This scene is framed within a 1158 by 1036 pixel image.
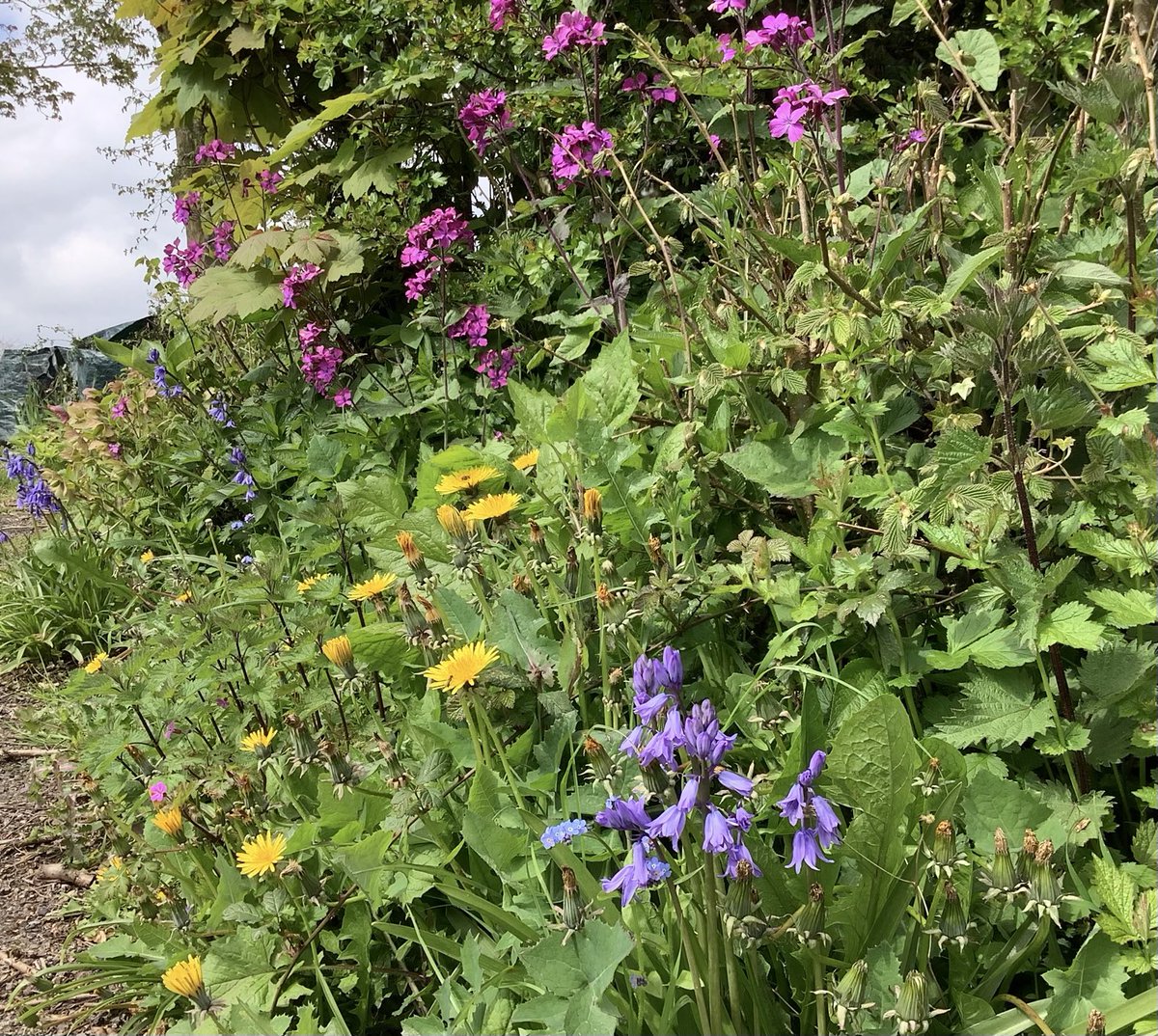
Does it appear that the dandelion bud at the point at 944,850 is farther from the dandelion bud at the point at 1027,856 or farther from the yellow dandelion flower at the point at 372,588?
the yellow dandelion flower at the point at 372,588

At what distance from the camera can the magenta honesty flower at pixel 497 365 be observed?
2.92 meters

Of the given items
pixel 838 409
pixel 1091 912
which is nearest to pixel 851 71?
pixel 838 409

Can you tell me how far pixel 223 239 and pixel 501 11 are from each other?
2.04 m

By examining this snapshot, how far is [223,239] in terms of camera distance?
3.97 meters

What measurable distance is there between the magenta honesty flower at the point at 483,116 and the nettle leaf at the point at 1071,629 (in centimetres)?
225

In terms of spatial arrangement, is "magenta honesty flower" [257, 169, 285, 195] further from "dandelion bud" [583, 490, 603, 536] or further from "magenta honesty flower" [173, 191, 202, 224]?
"dandelion bud" [583, 490, 603, 536]

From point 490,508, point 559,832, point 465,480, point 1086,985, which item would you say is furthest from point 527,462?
point 1086,985

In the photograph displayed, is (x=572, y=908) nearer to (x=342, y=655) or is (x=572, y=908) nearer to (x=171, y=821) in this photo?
(x=342, y=655)

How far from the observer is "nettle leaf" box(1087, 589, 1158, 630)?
1110 millimetres

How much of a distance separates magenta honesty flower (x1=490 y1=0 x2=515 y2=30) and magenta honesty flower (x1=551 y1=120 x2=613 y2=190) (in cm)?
47

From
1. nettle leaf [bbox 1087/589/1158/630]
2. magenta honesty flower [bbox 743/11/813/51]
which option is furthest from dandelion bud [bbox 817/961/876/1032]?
magenta honesty flower [bbox 743/11/813/51]

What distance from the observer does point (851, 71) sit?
2086mm

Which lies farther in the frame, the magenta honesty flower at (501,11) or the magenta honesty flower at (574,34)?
the magenta honesty flower at (501,11)

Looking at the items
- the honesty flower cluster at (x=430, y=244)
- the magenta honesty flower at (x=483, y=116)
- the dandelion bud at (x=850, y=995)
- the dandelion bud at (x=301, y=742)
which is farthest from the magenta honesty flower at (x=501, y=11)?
the dandelion bud at (x=850, y=995)
